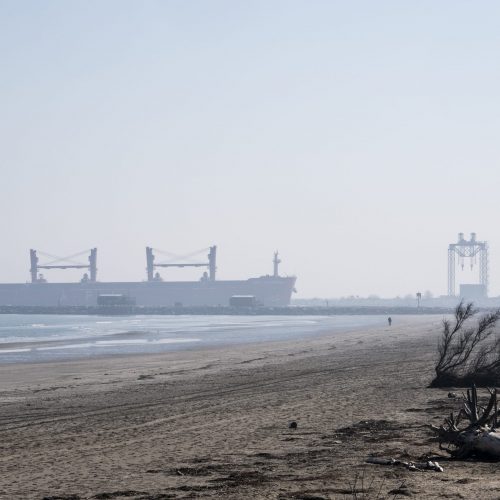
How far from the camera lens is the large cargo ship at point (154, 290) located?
17662 cm

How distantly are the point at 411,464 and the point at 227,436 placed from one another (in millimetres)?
3303

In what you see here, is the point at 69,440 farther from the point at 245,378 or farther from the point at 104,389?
the point at 245,378

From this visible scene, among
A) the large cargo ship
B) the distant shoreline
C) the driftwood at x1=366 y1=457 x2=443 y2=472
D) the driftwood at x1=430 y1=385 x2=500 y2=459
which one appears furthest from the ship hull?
the driftwood at x1=366 y1=457 x2=443 y2=472

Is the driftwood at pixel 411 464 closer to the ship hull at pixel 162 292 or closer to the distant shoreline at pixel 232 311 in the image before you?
the distant shoreline at pixel 232 311

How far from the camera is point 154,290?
18012 centimetres

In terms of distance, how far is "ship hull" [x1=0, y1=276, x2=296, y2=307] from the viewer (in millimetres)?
176625

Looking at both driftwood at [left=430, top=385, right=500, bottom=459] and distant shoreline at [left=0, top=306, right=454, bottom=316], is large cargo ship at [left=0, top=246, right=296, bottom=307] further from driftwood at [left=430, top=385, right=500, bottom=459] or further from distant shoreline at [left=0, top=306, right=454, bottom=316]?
driftwood at [left=430, top=385, right=500, bottom=459]

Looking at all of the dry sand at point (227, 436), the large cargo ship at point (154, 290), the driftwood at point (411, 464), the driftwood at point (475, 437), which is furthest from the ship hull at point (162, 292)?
the driftwood at point (411, 464)

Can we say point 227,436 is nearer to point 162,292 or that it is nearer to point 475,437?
point 475,437

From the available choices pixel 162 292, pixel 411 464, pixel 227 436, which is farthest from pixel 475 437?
pixel 162 292

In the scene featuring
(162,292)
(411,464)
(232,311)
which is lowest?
(232,311)

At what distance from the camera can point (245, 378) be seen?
71.1 ft

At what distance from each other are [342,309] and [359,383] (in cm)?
11837

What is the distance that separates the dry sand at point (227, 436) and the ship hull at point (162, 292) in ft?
501
